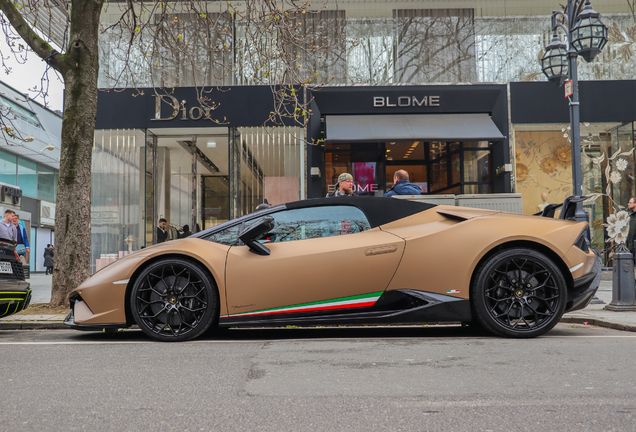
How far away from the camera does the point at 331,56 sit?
14562mm

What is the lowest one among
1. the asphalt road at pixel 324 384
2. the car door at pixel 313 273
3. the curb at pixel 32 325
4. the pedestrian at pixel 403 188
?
the curb at pixel 32 325

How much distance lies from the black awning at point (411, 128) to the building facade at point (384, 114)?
0.10 metres

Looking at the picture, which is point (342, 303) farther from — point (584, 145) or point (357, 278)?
point (584, 145)

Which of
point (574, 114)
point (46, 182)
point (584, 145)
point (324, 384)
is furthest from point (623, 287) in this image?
point (46, 182)

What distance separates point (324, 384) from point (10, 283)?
4.15m

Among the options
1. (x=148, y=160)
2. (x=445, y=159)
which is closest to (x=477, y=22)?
(x=445, y=159)

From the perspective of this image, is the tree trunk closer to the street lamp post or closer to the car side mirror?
the car side mirror

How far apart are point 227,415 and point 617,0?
16.0 m

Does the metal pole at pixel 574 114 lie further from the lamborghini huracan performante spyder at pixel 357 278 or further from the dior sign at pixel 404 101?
the dior sign at pixel 404 101

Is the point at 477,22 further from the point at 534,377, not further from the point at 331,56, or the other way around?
the point at 534,377

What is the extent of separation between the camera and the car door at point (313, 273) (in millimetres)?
4930

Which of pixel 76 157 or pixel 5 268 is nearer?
pixel 5 268

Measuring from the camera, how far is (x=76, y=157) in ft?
27.2

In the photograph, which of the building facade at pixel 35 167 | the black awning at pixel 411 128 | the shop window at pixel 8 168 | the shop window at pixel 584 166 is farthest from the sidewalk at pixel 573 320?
the shop window at pixel 8 168
